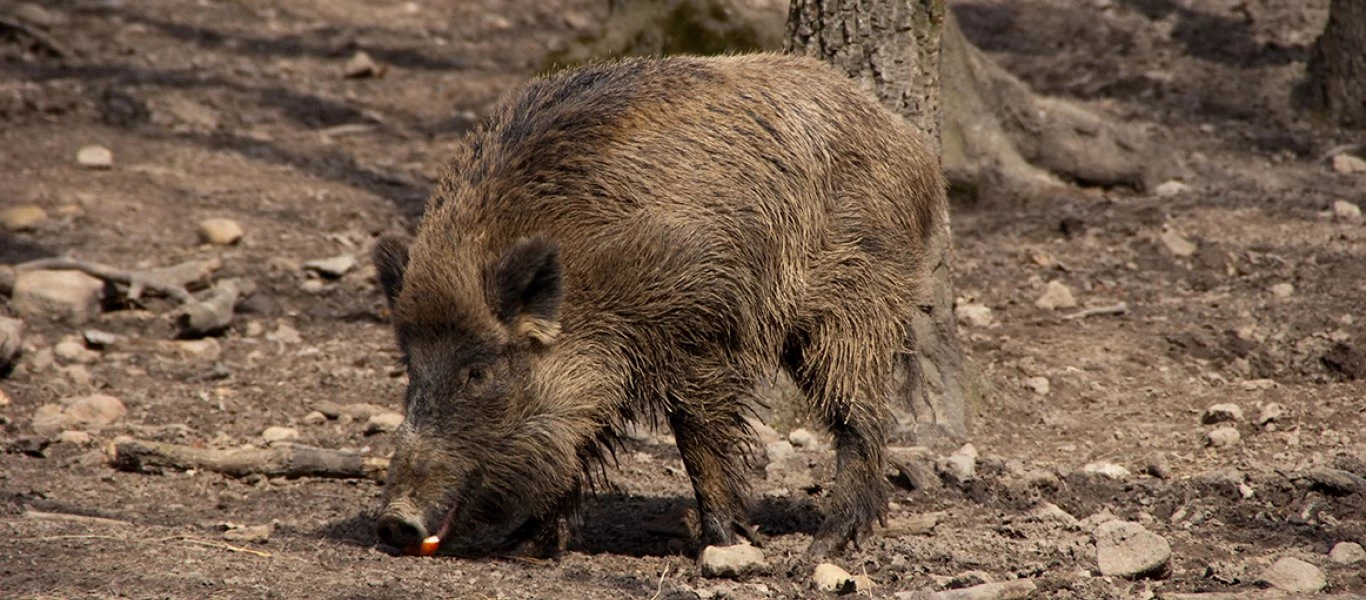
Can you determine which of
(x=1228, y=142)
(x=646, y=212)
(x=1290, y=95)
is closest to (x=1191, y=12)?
(x=1290, y=95)

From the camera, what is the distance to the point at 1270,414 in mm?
5512

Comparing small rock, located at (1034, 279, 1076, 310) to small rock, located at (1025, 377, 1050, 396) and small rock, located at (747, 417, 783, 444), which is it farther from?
small rock, located at (747, 417, 783, 444)

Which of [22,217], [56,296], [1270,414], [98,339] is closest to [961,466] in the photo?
[1270,414]

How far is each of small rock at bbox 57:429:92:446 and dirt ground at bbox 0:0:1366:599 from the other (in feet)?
0.09

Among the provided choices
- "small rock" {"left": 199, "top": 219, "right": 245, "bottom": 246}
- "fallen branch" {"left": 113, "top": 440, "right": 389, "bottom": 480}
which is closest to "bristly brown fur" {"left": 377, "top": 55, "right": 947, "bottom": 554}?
"fallen branch" {"left": 113, "top": 440, "right": 389, "bottom": 480}

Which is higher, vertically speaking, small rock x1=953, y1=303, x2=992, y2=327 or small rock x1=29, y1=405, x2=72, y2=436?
small rock x1=953, y1=303, x2=992, y2=327

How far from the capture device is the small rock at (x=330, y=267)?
754 centimetres

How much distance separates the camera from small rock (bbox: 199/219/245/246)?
772 centimetres

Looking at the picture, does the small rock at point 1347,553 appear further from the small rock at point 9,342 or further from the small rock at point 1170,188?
the small rock at point 9,342

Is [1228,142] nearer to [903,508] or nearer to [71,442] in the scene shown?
[903,508]

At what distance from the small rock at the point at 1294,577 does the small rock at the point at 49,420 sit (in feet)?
13.8

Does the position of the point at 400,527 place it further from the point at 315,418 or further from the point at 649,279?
the point at 315,418

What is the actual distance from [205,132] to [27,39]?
89.8 inches

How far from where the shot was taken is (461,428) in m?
4.31
